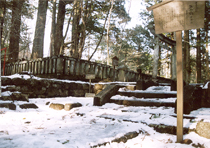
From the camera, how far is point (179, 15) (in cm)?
229

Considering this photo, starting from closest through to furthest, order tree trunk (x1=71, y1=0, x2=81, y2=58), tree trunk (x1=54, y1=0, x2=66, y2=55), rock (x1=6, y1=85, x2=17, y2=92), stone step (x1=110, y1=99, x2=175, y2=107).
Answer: stone step (x1=110, y1=99, x2=175, y2=107), rock (x1=6, y1=85, x2=17, y2=92), tree trunk (x1=71, y1=0, x2=81, y2=58), tree trunk (x1=54, y1=0, x2=66, y2=55)

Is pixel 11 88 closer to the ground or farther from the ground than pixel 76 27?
closer to the ground

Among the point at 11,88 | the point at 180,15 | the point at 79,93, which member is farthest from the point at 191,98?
the point at 11,88

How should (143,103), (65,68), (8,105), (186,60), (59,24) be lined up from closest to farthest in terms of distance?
(8,105) < (143,103) < (65,68) < (186,60) < (59,24)

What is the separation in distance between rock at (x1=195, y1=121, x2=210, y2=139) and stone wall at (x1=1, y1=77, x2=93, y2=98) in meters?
5.22

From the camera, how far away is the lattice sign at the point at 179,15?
2.17 metres

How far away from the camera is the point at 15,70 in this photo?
11.7m

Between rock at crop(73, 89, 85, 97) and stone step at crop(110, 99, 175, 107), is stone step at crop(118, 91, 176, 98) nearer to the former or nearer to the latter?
stone step at crop(110, 99, 175, 107)

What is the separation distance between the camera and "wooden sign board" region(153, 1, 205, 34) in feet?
7.13

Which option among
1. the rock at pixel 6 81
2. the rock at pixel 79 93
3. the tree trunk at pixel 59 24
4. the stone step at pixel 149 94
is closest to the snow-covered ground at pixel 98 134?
the stone step at pixel 149 94

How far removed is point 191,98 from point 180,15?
1.59 m

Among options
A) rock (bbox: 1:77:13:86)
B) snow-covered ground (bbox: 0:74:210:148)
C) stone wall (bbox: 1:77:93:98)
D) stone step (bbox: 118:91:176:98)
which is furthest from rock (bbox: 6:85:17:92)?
stone step (bbox: 118:91:176:98)

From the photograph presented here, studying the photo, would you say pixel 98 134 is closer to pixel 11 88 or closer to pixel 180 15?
pixel 180 15

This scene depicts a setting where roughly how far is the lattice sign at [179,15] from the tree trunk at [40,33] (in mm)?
11281
